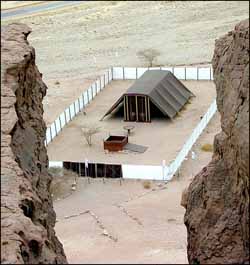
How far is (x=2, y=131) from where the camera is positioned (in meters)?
11.8

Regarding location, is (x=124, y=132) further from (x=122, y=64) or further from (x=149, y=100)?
(x=122, y=64)

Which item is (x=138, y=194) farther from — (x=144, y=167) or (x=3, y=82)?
(x=3, y=82)

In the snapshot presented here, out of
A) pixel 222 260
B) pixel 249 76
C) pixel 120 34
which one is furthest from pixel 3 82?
pixel 120 34

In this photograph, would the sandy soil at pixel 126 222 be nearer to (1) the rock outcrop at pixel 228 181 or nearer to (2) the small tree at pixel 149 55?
(1) the rock outcrop at pixel 228 181

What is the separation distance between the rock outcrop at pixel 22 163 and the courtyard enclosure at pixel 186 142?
16.9 metres

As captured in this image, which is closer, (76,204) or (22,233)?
(22,233)

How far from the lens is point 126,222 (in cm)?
2766

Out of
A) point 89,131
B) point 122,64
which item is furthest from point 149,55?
point 89,131

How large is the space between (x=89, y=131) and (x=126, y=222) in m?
10.2

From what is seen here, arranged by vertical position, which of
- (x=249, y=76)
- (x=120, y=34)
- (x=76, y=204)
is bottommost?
(x=76, y=204)

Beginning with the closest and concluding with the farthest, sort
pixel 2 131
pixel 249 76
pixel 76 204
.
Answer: pixel 2 131 → pixel 249 76 → pixel 76 204

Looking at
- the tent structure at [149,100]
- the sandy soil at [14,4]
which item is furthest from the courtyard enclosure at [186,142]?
the sandy soil at [14,4]

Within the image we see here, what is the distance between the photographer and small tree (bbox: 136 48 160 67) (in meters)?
49.0

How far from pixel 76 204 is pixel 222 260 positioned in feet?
54.5
